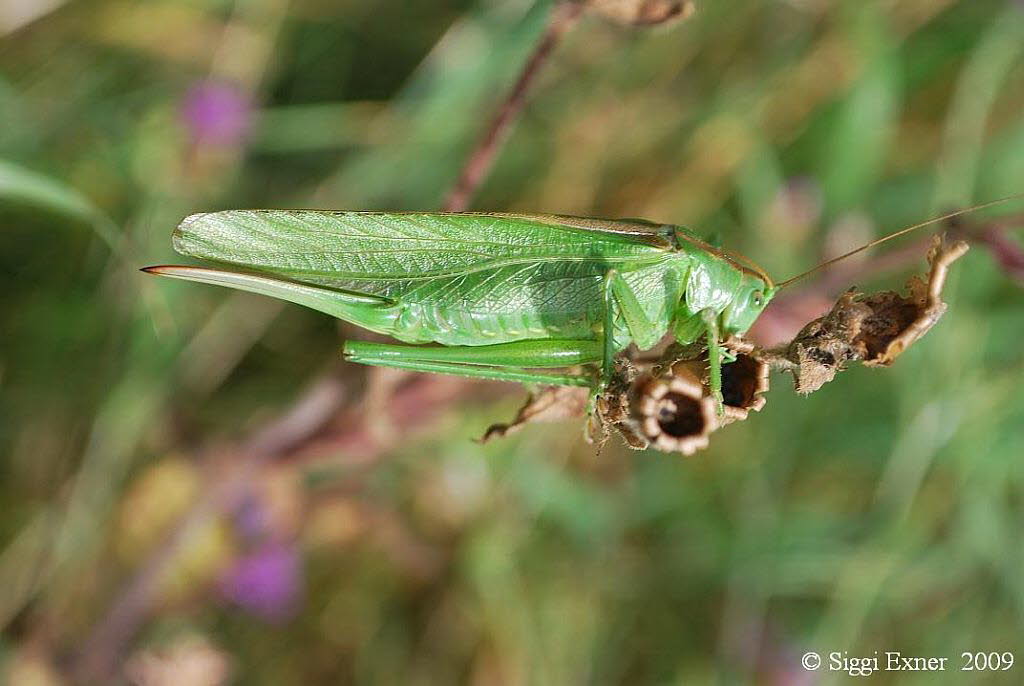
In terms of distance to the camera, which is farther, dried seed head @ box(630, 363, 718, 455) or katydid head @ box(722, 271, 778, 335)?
katydid head @ box(722, 271, 778, 335)

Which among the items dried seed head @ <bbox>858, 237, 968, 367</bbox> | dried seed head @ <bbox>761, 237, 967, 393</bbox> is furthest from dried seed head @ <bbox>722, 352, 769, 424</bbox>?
dried seed head @ <bbox>858, 237, 968, 367</bbox>

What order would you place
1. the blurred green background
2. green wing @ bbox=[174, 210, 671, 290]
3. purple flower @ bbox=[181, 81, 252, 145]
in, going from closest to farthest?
green wing @ bbox=[174, 210, 671, 290] < the blurred green background < purple flower @ bbox=[181, 81, 252, 145]

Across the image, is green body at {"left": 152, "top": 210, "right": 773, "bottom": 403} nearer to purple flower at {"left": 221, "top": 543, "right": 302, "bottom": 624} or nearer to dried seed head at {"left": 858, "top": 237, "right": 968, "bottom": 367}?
dried seed head at {"left": 858, "top": 237, "right": 968, "bottom": 367}

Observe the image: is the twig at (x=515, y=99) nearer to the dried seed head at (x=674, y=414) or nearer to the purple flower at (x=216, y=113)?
the dried seed head at (x=674, y=414)

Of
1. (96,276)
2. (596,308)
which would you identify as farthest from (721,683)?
(96,276)

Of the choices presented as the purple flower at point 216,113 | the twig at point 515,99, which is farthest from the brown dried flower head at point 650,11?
the purple flower at point 216,113

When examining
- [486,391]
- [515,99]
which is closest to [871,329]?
[515,99]

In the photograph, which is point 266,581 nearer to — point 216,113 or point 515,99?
point 216,113

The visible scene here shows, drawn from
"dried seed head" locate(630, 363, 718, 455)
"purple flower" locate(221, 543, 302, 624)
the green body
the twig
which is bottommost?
"dried seed head" locate(630, 363, 718, 455)
